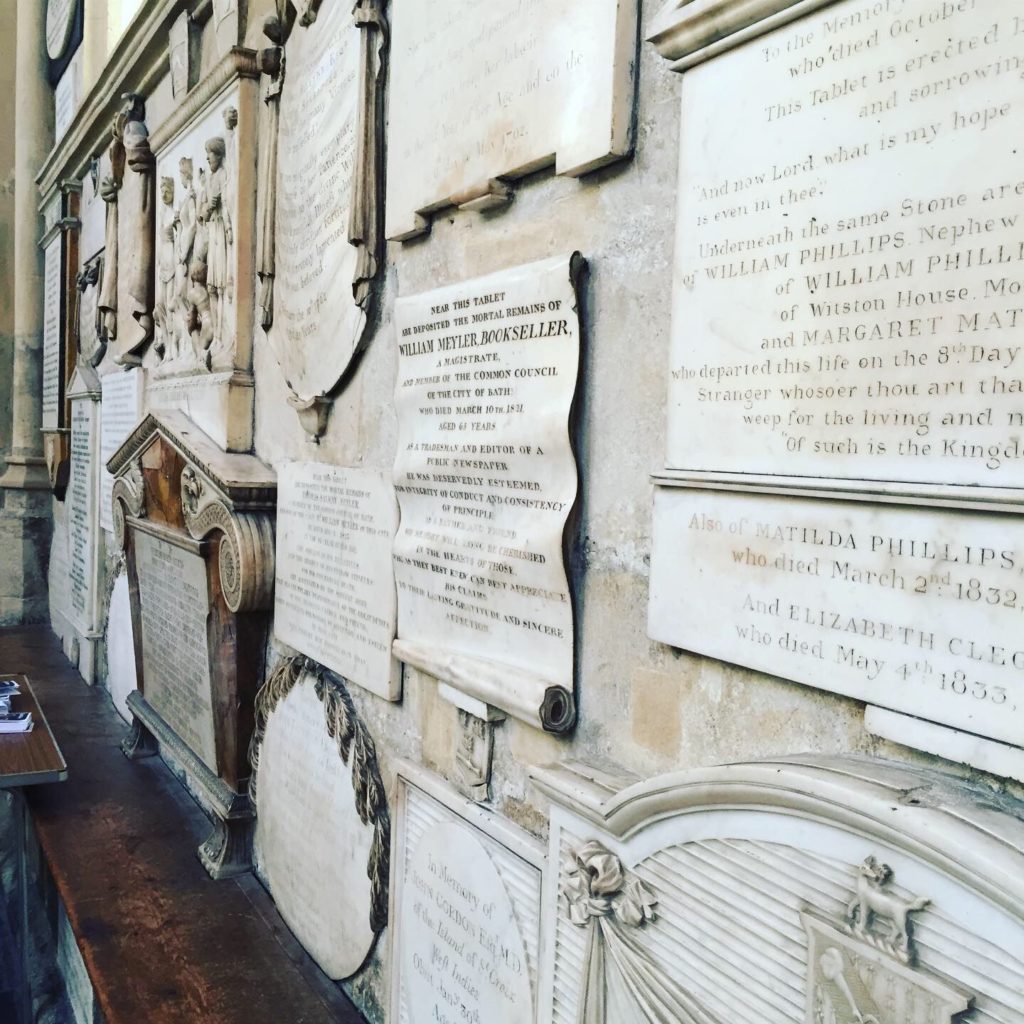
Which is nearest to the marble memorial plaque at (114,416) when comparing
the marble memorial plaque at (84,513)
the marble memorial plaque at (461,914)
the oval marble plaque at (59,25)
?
the marble memorial plaque at (84,513)

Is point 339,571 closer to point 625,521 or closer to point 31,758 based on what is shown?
point 625,521

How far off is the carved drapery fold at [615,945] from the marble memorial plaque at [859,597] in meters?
0.38

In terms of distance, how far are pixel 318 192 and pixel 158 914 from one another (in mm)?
2300

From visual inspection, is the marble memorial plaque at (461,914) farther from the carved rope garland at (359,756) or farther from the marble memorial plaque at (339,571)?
the marble memorial plaque at (339,571)

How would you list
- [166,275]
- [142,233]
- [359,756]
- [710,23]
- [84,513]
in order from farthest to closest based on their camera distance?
[84,513], [142,233], [166,275], [359,756], [710,23]

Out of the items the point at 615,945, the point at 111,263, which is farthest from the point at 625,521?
the point at 111,263

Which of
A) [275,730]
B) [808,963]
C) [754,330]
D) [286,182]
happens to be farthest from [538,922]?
[286,182]

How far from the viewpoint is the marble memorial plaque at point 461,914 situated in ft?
5.99

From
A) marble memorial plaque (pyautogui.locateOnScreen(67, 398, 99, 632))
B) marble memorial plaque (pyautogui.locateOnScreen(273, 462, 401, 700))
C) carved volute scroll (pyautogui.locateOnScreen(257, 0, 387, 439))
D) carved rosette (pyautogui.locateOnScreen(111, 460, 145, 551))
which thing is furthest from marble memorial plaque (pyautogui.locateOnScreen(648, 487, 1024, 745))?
marble memorial plaque (pyautogui.locateOnScreen(67, 398, 99, 632))

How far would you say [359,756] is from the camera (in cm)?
254

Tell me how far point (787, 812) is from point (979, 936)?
0.83 feet

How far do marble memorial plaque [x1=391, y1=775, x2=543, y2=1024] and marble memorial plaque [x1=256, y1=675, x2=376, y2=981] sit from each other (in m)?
0.24

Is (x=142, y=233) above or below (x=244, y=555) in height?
above

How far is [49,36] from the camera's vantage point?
A: 749 cm
